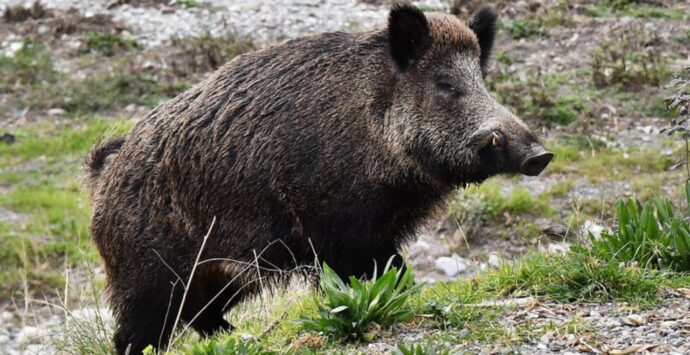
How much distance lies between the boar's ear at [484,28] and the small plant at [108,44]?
30.6 feet

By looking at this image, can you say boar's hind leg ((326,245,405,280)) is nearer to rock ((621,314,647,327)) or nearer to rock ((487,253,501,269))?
rock ((487,253,501,269))

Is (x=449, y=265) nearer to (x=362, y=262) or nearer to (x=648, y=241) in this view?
(x=362, y=262)

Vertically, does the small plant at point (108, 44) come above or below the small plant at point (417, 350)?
below

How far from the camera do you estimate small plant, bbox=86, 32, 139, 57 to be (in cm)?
1543

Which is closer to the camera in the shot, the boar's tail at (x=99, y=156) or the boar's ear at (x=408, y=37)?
the boar's ear at (x=408, y=37)

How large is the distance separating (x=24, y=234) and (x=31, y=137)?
2.40 m

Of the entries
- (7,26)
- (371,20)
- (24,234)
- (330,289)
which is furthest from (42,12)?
(330,289)

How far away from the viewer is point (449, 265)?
10.1 m

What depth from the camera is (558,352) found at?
4.60 metres

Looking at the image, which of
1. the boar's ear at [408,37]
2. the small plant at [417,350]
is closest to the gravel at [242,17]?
the boar's ear at [408,37]

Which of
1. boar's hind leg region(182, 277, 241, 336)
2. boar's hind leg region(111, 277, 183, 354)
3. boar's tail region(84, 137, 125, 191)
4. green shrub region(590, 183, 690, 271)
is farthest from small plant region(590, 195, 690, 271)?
boar's tail region(84, 137, 125, 191)

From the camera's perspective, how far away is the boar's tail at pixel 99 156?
747 centimetres

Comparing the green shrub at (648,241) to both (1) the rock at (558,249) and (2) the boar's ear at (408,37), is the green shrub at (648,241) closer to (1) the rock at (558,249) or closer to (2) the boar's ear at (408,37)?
(1) the rock at (558,249)

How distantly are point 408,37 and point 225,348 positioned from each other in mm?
2641
